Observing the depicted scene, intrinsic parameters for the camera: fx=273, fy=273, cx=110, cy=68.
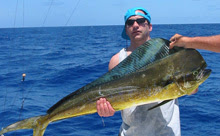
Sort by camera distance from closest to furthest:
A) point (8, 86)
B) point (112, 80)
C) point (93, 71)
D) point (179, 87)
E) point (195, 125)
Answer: point (179, 87)
point (112, 80)
point (195, 125)
point (8, 86)
point (93, 71)

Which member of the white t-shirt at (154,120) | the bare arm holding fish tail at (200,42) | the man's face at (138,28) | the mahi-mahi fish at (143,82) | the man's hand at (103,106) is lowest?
the white t-shirt at (154,120)

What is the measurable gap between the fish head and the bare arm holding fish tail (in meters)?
0.15

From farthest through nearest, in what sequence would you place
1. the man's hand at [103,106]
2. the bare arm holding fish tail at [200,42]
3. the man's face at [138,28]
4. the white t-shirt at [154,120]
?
the man's face at [138,28], the white t-shirt at [154,120], the man's hand at [103,106], the bare arm holding fish tail at [200,42]

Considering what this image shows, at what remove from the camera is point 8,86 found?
8.38m

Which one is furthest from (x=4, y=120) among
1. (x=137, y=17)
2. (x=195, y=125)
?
(x=137, y=17)

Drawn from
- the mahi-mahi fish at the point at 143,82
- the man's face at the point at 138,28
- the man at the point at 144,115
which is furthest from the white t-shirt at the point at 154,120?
the man's face at the point at 138,28

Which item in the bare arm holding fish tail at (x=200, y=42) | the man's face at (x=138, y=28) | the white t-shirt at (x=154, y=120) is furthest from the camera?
the man's face at (x=138, y=28)

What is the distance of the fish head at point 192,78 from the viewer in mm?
1742

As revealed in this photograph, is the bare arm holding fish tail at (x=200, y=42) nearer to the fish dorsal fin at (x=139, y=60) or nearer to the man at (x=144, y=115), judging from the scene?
the fish dorsal fin at (x=139, y=60)

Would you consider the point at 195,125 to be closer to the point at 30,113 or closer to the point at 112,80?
the point at 30,113

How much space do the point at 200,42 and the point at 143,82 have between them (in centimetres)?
45

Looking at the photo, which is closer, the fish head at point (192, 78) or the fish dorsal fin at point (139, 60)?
the fish head at point (192, 78)

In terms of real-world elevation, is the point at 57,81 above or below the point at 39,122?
above

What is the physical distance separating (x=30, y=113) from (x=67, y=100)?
13.7 feet
